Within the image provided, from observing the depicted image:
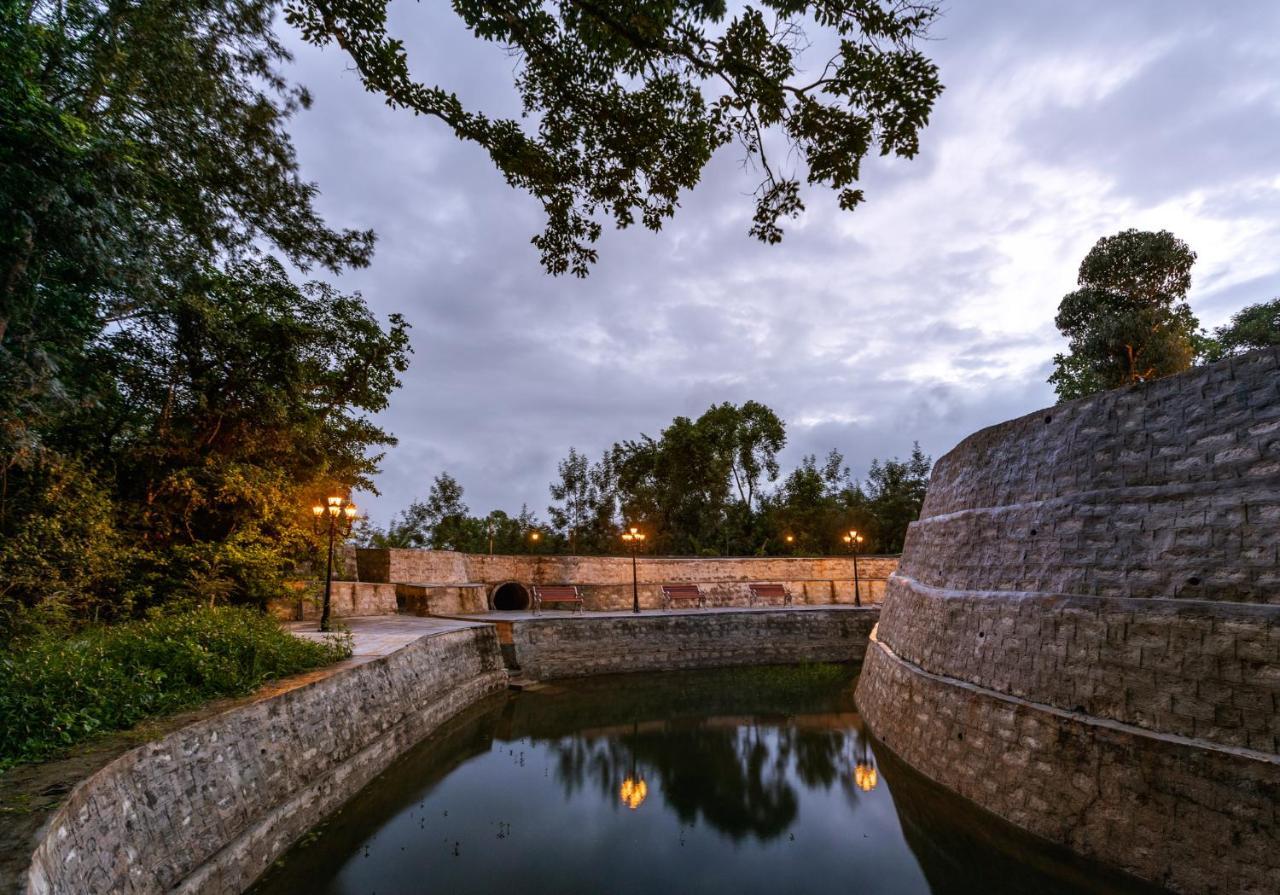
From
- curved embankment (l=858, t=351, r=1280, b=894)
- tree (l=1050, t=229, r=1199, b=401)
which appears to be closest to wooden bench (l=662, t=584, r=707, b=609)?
curved embankment (l=858, t=351, r=1280, b=894)

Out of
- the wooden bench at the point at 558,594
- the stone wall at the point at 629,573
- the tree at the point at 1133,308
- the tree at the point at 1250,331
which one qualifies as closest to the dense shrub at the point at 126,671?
the stone wall at the point at 629,573

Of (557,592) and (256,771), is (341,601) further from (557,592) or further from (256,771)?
(256,771)

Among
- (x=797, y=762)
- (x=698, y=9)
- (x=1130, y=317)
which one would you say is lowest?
(x=797, y=762)

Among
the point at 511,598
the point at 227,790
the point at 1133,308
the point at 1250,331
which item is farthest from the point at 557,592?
the point at 1250,331

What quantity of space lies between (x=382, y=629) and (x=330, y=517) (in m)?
3.08

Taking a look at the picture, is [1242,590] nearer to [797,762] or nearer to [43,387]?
[797,762]

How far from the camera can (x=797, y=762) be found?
9094 millimetres

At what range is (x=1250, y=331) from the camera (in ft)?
75.6

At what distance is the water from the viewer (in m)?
5.41

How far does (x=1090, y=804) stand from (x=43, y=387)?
36.4 ft

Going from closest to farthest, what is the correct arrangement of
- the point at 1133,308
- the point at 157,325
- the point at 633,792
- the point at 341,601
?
the point at 633,792 < the point at 157,325 < the point at 341,601 < the point at 1133,308

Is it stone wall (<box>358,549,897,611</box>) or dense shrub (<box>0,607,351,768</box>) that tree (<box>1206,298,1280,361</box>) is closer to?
stone wall (<box>358,549,897,611</box>)

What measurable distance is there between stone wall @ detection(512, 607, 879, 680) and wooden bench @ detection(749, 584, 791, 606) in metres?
3.42

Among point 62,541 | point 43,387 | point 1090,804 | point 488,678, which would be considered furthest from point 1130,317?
point 62,541
